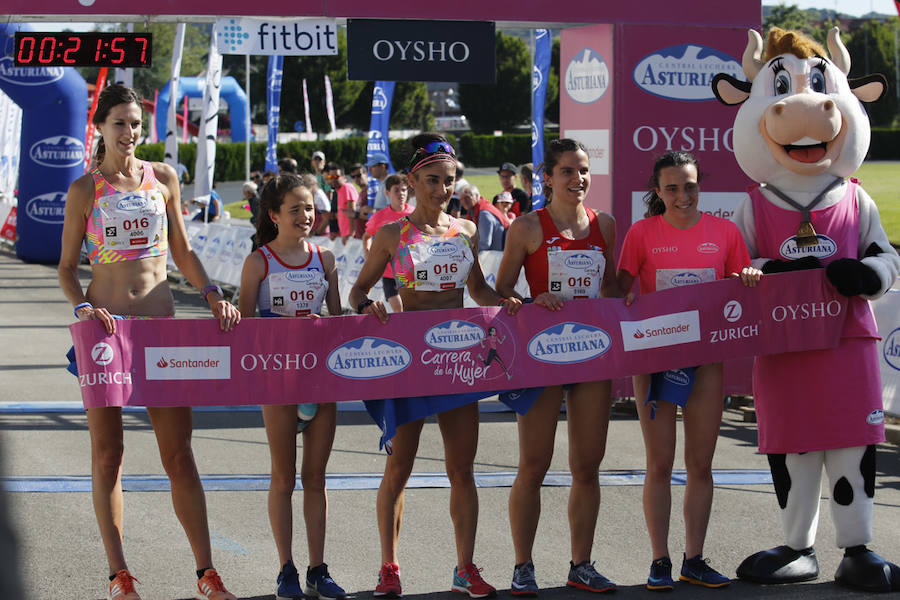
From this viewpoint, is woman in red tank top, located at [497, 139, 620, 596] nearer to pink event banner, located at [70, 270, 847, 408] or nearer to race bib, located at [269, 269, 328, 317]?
pink event banner, located at [70, 270, 847, 408]

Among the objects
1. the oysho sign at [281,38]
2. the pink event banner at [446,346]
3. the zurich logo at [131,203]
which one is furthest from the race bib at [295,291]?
the oysho sign at [281,38]

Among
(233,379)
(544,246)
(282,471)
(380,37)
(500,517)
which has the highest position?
(380,37)

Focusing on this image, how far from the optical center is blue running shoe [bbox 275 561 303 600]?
4945mm

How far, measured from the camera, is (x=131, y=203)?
15.9 ft

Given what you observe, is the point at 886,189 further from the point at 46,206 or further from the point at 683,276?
the point at 683,276

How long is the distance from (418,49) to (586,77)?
60.6 inches

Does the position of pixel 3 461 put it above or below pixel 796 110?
below

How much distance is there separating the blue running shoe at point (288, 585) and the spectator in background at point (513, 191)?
35.0 ft

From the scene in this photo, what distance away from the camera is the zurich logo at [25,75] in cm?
2155

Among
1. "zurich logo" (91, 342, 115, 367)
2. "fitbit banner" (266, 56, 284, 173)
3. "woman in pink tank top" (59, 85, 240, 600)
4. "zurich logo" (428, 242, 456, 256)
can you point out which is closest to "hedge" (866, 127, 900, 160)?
"fitbit banner" (266, 56, 284, 173)

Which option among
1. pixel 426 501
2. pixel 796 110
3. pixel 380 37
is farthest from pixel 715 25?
pixel 426 501

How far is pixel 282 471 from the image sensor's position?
494 centimetres

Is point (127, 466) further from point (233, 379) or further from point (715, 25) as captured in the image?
point (715, 25)

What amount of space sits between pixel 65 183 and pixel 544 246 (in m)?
19.6
